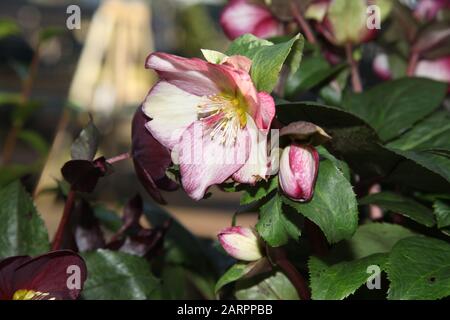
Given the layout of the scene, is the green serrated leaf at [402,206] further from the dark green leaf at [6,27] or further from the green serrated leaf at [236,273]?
the dark green leaf at [6,27]

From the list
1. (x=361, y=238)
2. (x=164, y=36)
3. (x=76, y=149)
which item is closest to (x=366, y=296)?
(x=361, y=238)

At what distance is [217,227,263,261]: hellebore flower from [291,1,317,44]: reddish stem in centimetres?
22

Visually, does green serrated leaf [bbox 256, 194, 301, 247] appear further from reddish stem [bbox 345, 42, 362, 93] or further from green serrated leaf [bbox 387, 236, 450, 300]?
reddish stem [bbox 345, 42, 362, 93]

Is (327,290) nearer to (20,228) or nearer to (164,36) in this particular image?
(20,228)

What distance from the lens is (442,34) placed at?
569 millimetres

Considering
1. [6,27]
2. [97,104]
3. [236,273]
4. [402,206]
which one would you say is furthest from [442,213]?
[97,104]

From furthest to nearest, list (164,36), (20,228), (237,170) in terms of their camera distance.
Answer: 1. (164,36)
2. (20,228)
3. (237,170)

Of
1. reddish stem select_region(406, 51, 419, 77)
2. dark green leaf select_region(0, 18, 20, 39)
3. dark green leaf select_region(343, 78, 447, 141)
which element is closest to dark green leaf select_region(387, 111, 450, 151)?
dark green leaf select_region(343, 78, 447, 141)

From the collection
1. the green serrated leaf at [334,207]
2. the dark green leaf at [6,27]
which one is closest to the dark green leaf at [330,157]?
the green serrated leaf at [334,207]

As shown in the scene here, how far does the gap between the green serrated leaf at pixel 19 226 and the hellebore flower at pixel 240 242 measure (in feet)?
0.49

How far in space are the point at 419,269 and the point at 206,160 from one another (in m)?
0.13

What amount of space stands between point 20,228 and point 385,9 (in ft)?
1.08

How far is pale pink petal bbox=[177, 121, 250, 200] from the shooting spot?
1.18 feet

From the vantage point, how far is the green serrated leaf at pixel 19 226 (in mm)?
470
